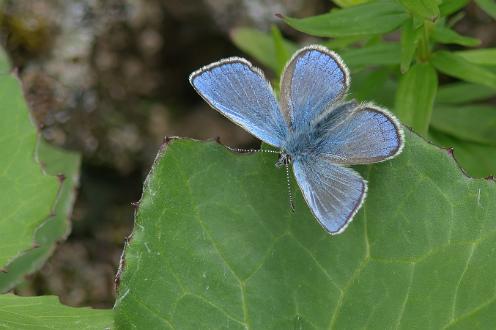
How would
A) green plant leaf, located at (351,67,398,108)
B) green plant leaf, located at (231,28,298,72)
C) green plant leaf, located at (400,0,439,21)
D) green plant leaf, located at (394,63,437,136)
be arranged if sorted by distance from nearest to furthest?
1. green plant leaf, located at (400,0,439,21)
2. green plant leaf, located at (394,63,437,136)
3. green plant leaf, located at (351,67,398,108)
4. green plant leaf, located at (231,28,298,72)

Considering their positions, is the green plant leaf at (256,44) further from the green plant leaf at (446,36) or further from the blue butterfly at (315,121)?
the blue butterfly at (315,121)

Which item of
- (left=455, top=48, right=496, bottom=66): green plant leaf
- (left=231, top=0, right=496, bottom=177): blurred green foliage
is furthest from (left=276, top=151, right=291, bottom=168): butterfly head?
(left=455, top=48, right=496, bottom=66): green plant leaf

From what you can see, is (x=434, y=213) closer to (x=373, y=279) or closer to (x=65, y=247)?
(x=373, y=279)

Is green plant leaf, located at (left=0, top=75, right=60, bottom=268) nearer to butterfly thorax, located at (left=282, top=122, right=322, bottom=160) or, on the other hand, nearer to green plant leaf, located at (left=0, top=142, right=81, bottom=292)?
green plant leaf, located at (left=0, top=142, right=81, bottom=292)

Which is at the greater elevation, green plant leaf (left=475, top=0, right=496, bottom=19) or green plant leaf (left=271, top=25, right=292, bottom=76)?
green plant leaf (left=475, top=0, right=496, bottom=19)

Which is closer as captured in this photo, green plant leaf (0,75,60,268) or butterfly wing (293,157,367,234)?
butterfly wing (293,157,367,234)

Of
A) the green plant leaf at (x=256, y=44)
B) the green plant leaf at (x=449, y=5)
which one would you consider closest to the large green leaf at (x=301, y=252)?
the green plant leaf at (x=449, y=5)
